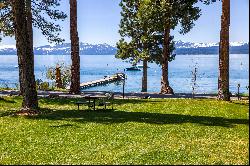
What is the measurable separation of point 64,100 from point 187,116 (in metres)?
11.6

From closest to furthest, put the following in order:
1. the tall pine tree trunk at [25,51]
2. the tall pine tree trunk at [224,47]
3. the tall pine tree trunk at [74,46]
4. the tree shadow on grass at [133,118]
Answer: the tree shadow on grass at [133,118] < the tall pine tree trunk at [25,51] < the tall pine tree trunk at [224,47] < the tall pine tree trunk at [74,46]

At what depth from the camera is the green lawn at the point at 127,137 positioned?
12.6 metres

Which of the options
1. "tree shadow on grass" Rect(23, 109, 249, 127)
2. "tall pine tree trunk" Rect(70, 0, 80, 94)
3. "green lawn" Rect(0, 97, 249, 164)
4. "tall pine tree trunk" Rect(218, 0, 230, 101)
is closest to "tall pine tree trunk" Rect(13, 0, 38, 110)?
"green lawn" Rect(0, 97, 249, 164)

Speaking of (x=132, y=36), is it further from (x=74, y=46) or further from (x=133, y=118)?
(x=133, y=118)

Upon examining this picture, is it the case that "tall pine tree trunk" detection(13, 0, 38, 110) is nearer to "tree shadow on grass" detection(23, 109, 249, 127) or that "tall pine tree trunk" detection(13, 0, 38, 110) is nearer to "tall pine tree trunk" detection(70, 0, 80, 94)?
"tree shadow on grass" detection(23, 109, 249, 127)

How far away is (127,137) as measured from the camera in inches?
617

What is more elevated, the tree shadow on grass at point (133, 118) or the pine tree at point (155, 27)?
the pine tree at point (155, 27)

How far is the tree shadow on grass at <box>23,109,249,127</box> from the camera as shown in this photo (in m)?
19.5

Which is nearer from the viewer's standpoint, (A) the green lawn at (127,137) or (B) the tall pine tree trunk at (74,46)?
(A) the green lawn at (127,137)

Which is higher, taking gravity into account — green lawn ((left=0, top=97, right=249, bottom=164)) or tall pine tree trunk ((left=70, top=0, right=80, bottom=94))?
tall pine tree trunk ((left=70, top=0, right=80, bottom=94))

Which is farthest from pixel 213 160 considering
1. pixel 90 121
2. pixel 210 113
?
pixel 210 113

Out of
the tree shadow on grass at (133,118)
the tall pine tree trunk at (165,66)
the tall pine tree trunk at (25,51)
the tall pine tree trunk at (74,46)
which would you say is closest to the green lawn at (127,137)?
the tree shadow on grass at (133,118)

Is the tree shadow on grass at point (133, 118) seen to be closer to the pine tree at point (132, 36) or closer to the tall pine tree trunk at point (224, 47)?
the tall pine tree trunk at point (224, 47)

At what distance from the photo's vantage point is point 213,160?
39.4 ft
